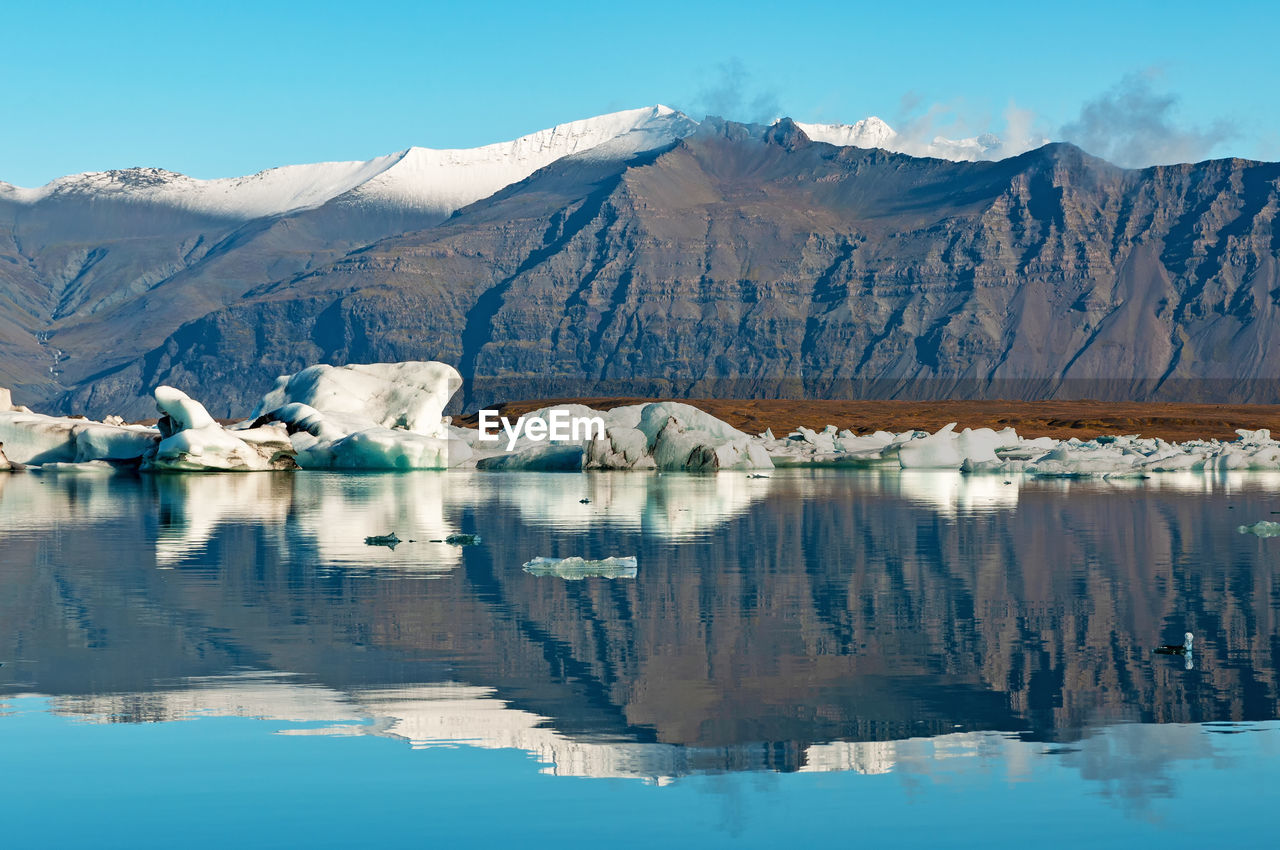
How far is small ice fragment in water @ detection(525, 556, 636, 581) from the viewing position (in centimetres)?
2431

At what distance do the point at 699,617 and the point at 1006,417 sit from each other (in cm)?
13938

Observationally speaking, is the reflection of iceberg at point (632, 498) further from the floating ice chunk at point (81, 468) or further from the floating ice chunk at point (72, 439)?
the floating ice chunk at point (81, 468)

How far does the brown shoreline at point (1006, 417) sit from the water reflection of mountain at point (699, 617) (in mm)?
92223

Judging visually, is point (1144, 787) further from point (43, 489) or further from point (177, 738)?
point (43, 489)

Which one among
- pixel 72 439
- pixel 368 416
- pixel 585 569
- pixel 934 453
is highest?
pixel 368 416

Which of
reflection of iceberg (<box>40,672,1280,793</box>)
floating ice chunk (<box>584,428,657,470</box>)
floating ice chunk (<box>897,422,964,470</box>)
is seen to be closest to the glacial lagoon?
reflection of iceberg (<box>40,672,1280,793</box>)

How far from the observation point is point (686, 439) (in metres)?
72.9

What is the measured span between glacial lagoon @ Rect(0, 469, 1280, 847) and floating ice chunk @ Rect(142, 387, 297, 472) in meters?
33.7

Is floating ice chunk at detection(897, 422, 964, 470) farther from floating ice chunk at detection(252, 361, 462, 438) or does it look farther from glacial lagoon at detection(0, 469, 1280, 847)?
glacial lagoon at detection(0, 469, 1280, 847)

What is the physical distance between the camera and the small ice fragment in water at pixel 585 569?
24.3 meters

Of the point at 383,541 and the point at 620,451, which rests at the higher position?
the point at 620,451

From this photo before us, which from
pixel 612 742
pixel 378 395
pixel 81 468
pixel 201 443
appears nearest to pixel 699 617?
pixel 612 742

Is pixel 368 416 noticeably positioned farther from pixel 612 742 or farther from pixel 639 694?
pixel 612 742

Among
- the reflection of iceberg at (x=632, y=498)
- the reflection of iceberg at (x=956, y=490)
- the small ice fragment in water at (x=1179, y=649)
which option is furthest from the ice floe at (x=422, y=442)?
the small ice fragment in water at (x=1179, y=649)
